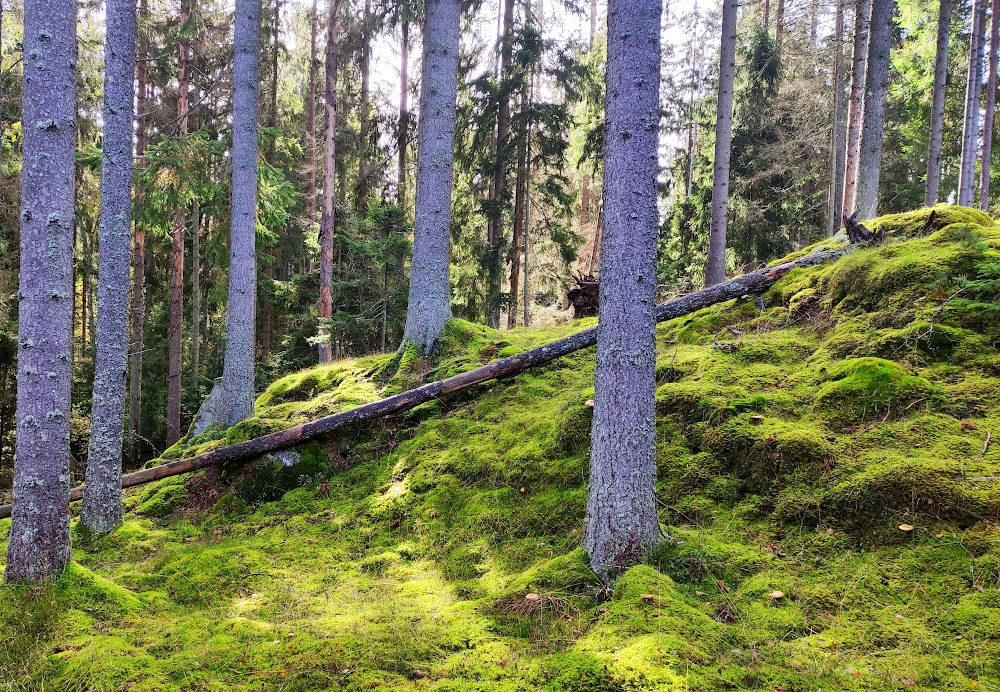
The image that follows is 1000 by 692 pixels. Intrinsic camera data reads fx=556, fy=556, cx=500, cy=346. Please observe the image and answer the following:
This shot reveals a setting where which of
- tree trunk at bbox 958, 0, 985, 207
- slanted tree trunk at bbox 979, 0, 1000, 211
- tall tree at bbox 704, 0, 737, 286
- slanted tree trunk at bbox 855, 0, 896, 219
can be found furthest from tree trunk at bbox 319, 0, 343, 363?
slanted tree trunk at bbox 979, 0, 1000, 211

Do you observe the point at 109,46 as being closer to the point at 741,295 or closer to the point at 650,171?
the point at 650,171

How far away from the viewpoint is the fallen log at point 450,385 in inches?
291

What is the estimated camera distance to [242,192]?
8.86 metres

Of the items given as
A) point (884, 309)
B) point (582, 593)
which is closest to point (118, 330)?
point (582, 593)

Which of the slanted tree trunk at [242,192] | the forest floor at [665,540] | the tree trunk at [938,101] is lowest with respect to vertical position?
the forest floor at [665,540]

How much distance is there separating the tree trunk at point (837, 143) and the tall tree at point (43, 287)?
15683 mm

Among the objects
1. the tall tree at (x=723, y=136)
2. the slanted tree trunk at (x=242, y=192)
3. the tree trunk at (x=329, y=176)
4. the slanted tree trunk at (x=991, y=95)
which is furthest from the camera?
the tree trunk at (x=329, y=176)

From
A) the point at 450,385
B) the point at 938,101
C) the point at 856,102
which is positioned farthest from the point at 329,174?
the point at 938,101

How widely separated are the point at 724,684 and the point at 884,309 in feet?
15.2

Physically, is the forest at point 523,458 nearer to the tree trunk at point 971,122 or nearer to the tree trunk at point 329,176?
the tree trunk at point 971,122

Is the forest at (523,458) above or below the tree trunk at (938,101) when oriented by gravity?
below

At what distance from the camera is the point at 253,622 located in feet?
13.4

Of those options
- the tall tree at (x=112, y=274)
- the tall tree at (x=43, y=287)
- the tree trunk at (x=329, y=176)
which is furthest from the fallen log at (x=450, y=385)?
the tree trunk at (x=329, y=176)

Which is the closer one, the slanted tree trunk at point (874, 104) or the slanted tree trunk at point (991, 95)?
the slanted tree trunk at point (874, 104)
